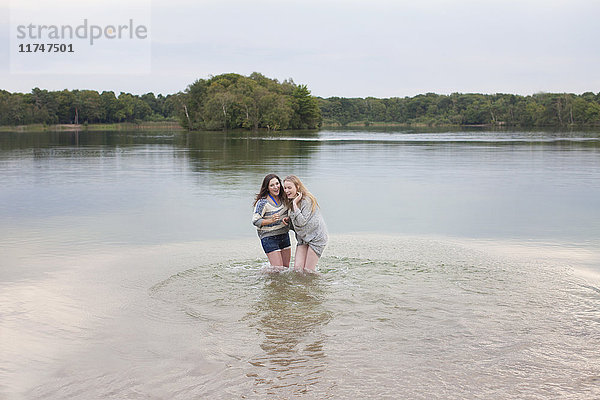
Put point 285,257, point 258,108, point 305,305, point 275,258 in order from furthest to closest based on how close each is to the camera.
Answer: point 258,108 → point 285,257 → point 275,258 → point 305,305

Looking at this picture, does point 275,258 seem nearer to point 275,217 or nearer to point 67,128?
point 275,217

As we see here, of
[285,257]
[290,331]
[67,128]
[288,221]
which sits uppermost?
[67,128]

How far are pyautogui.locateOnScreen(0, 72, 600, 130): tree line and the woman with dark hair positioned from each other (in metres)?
94.5

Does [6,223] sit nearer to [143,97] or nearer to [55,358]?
[55,358]

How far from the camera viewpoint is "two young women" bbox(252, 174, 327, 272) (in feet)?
24.3

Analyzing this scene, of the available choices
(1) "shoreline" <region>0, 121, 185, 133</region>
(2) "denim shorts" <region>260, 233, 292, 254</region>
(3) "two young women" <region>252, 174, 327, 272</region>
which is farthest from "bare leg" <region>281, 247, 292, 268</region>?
(1) "shoreline" <region>0, 121, 185, 133</region>

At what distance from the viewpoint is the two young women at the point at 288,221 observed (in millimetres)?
7418

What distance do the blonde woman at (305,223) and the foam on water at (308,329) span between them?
242 mm

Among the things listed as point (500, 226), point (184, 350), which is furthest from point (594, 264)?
point (184, 350)

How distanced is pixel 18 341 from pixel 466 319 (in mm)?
4483

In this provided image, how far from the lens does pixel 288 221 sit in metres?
7.66

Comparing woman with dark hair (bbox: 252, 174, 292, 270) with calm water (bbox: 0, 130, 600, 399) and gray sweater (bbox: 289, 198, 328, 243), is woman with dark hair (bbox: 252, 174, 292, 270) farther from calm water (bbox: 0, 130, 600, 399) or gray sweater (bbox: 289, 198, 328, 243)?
calm water (bbox: 0, 130, 600, 399)

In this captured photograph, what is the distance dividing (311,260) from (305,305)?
1225 millimetres

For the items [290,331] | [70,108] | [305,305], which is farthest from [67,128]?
[290,331]
